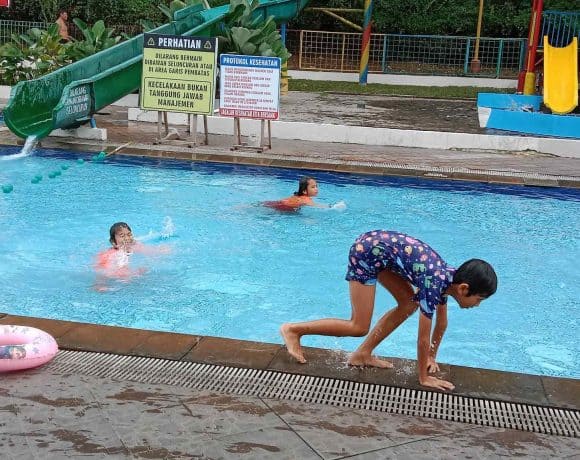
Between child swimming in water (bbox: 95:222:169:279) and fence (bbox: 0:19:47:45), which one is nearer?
child swimming in water (bbox: 95:222:169:279)

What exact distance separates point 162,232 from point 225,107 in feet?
13.4

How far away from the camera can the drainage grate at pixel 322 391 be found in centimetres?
392

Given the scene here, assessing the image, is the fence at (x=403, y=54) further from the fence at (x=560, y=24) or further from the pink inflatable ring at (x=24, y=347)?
the pink inflatable ring at (x=24, y=347)

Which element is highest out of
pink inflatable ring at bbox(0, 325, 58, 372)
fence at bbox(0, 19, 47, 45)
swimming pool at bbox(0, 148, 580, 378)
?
fence at bbox(0, 19, 47, 45)

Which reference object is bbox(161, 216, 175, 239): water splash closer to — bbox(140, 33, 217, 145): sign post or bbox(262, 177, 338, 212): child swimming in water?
bbox(262, 177, 338, 212): child swimming in water

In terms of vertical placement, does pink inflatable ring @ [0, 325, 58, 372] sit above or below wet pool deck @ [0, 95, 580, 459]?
above

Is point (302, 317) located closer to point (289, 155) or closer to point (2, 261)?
point (2, 261)

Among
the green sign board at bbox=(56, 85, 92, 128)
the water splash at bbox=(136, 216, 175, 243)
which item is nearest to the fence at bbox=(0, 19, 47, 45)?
the green sign board at bbox=(56, 85, 92, 128)

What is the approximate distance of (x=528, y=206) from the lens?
10.5m

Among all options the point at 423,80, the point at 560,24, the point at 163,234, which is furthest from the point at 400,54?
the point at 163,234

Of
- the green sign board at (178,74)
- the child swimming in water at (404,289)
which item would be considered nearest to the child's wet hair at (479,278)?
the child swimming in water at (404,289)

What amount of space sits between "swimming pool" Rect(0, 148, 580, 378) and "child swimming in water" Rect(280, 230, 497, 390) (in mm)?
1659

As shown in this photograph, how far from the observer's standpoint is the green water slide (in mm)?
12406

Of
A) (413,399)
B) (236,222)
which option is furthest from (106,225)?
(413,399)
